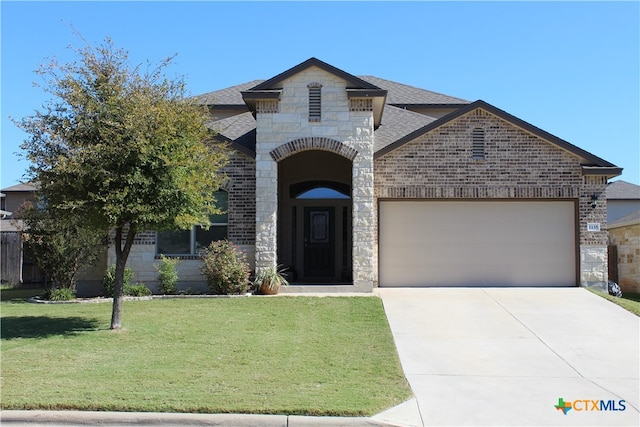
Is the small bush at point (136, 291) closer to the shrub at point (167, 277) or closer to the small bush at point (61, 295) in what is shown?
the shrub at point (167, 277)

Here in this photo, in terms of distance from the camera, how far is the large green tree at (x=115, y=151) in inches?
390

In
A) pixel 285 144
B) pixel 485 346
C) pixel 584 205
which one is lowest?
Result: pixel 485 346

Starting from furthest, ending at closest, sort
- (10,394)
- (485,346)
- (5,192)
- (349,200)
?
(5,192), (349,200), (485,346), (10,394)

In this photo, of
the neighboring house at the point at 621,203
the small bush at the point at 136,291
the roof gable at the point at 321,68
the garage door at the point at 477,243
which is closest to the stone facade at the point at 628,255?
the garage door at the point at 477,243

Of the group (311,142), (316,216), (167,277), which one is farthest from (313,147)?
(167,277)

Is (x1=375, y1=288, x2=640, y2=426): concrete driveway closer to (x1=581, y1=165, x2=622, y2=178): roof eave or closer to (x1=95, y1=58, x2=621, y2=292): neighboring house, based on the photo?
(x1=95, y1=58, x2=621, y2=292): neighboring house

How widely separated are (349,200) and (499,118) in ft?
17.4

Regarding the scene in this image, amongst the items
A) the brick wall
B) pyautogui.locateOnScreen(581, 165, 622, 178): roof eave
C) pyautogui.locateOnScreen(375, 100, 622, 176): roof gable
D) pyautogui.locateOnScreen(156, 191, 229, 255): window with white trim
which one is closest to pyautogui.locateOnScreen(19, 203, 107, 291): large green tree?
pyautogui.locateOnScreen(156, 191, 229, 255): window with white trim

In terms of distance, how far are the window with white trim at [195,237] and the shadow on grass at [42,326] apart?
4.48 metres

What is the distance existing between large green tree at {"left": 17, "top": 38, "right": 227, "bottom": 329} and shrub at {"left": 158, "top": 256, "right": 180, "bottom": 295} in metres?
4.53

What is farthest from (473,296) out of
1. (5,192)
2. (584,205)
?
(5,192)

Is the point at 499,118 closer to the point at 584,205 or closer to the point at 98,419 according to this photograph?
the point at 584,205

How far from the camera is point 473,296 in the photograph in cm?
1454

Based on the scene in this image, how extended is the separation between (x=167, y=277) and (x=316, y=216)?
551 centimetres
